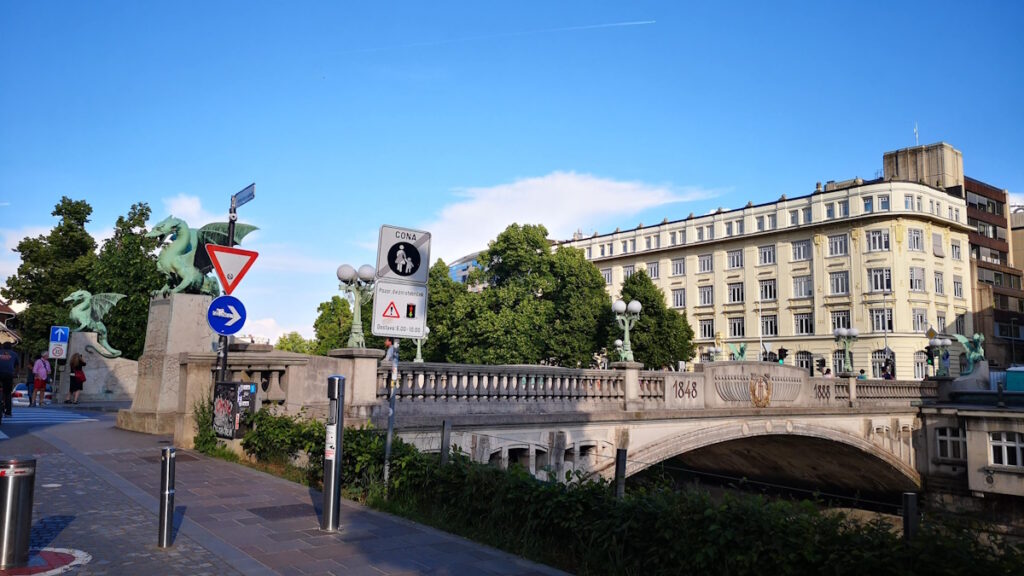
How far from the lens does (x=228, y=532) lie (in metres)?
7.19

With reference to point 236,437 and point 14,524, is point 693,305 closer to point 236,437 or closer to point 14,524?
point 236,437

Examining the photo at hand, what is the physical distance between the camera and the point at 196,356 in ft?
45.2

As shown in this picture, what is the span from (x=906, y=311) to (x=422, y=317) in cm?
5375

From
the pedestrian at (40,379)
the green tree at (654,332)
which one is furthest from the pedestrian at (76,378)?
the green tree at (654,332)

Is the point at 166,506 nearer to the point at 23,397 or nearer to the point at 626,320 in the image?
the point at 626,320

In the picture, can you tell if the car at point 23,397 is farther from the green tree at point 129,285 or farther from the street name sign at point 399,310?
the street name sign at point 399,310

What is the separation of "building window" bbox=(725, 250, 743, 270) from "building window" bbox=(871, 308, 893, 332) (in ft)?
38.3

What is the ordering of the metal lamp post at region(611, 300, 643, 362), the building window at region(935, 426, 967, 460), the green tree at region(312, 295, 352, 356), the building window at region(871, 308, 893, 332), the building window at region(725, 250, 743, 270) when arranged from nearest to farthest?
the metal lamp post at region(611, 300, 643, 362)
the building window at region(935, 426, 967, 460)
the building window at region(871, 308, 893, 332)
the building window at region(725, 250, 743, 270)
the green tree at region(312, 295, 352, 356)

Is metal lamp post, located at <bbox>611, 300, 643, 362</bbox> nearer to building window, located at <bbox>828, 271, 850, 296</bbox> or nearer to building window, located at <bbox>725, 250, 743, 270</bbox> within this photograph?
building window, located at <bbox>828, 271, 850, 296</bbox>

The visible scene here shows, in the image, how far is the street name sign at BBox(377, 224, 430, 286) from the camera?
8.58 meters

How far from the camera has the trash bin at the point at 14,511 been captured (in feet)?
18.6

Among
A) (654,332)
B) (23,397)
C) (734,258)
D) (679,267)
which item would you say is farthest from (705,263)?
(23,397)

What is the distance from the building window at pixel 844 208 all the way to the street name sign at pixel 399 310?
54.9 metres

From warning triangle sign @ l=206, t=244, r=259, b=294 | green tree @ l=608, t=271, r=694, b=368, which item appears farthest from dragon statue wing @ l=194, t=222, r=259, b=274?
green tree @ l=608, t=271, r=694, b=368
